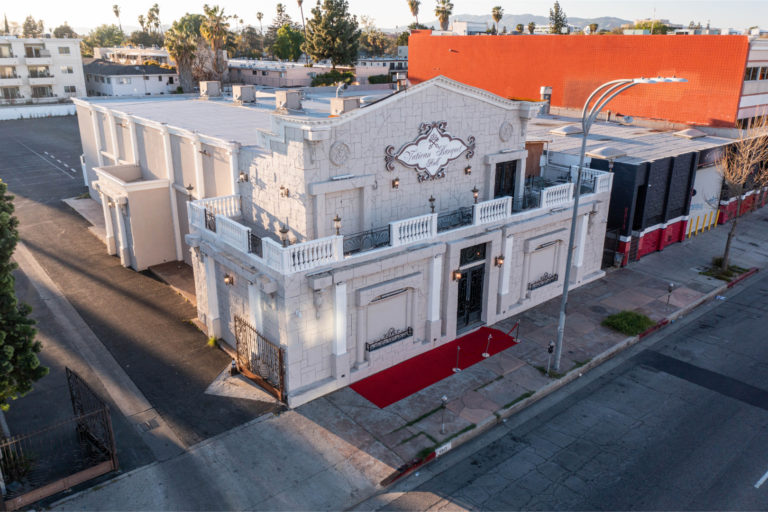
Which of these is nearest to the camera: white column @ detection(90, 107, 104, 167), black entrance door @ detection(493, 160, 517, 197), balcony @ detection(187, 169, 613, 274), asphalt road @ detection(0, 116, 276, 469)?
balcony @ detection(187, 169, 613, 274)

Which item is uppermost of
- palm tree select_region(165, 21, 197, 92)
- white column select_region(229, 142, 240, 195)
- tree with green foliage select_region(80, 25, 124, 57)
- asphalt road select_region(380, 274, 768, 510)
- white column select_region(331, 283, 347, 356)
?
tree with green foliage select_region(80, 25, 124, 57)

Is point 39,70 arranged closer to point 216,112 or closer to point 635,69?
point 216,112

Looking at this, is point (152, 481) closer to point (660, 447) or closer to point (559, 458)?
point (559, 458)

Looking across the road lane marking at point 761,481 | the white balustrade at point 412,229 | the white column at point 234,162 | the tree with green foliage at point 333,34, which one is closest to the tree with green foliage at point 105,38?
the tree with green foliage at point 333,34

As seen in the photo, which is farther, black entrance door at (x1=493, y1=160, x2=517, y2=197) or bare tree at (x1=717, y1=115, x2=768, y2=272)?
bare tree at (x1=717, y1=115, x2=768, y2=272)

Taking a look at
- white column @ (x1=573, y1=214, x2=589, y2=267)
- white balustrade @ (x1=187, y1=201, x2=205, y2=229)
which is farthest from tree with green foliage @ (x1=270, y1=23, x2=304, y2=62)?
white balustrade @ (x1=187, y1=201, x2=205, y2=229)

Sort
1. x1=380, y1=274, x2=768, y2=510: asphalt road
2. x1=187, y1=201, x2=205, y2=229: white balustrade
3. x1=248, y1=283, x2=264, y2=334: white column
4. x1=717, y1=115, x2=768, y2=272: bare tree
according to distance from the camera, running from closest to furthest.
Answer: x1=380, y1=274, x2=768, y2=510: asphalt road, x1=248, y1=283, x2=264, y2=334: white column, x1=187, y1=201, x2=205, y2=229: white balustrade, x1=717, y1=115, x2=768, y2=272: bare tree

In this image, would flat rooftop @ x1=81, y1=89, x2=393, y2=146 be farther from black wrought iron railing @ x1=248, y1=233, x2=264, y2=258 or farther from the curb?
the curb

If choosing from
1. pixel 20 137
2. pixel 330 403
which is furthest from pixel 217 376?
pixel 20 137
